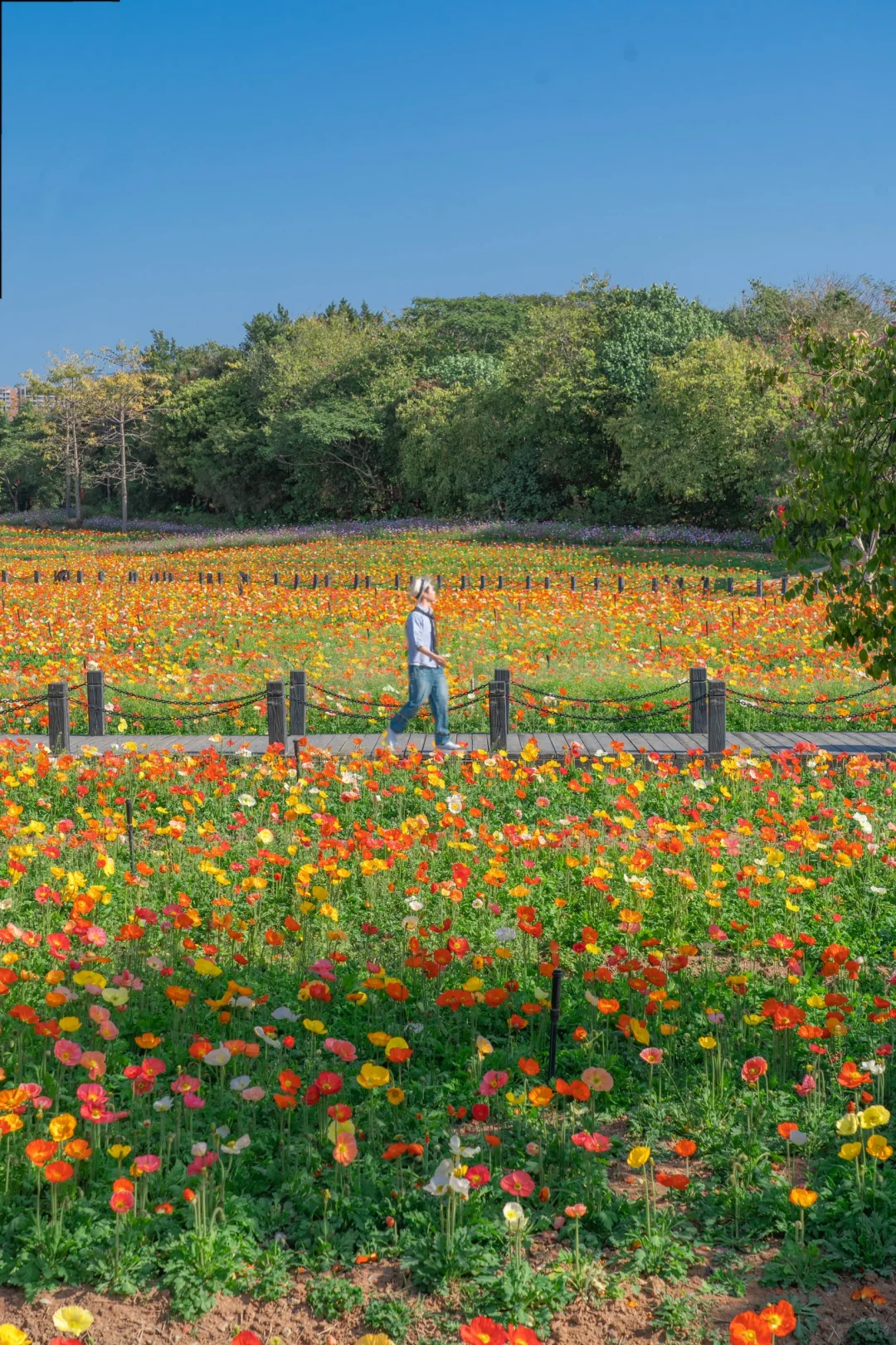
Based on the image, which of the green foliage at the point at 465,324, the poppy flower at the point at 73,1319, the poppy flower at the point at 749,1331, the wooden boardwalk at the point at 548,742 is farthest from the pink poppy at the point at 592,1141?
the green foliage at the point at 465,324

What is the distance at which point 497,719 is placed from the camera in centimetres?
1025

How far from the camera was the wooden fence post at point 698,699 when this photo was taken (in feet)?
34.0

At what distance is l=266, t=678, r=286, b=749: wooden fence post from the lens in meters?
10.2

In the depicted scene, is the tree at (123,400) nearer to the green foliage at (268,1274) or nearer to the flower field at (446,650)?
the flower field at (446,650)

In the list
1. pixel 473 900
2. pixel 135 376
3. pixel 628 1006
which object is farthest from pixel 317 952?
pixel 135 376

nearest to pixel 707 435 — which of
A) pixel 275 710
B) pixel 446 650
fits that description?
pixel 446 650

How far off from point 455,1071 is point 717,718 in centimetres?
611

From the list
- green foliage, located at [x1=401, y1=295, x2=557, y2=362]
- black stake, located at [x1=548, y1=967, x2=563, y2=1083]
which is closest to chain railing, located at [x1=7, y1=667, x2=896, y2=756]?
black stake, located at [x1=548, y1=967, x2=563, y2=1083]

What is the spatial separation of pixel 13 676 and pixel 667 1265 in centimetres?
1170

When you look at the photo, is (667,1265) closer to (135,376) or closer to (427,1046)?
(427,1046)

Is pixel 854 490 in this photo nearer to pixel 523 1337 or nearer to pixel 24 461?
pixel 523 1337

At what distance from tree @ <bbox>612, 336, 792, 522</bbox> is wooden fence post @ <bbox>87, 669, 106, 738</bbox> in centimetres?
2603

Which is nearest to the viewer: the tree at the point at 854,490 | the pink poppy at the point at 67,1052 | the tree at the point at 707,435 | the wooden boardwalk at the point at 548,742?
the pink poppy at the point at 67,1052

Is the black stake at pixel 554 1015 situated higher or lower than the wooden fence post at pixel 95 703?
lower
